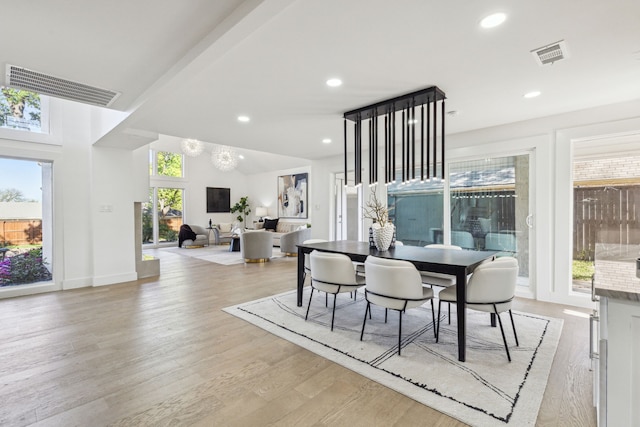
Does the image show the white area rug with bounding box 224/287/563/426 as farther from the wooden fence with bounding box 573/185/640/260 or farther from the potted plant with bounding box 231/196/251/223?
the potted plant with bounding box 231/196/251/223

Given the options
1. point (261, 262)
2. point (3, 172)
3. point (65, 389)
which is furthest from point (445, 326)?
point (3, 172)

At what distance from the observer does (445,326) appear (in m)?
3.12

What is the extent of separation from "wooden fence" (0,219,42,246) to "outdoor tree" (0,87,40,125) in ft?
4.71

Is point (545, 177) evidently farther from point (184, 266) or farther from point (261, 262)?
point (184, 266)

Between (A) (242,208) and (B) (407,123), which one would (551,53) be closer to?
(B) (407,123)

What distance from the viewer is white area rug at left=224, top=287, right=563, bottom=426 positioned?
6.18 feet

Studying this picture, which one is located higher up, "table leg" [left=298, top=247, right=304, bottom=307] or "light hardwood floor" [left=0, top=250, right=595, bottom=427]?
"table leg" [left=298, top=247, right=304, bottom=307]

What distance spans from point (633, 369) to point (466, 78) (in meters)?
2.44

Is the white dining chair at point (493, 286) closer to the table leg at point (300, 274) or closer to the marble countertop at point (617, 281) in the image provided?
the marble countertop at point (617, 281)

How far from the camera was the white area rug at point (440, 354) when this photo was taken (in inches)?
74.2

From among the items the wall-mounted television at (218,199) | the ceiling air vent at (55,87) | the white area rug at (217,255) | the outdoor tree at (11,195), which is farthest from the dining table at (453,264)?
the wall-mounted television at (218,199)

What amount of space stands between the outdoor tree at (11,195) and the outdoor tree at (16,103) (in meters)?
0.96

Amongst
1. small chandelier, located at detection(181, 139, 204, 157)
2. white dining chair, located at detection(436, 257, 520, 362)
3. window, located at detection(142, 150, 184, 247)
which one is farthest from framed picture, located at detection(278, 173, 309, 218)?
white dining chair, located at detection(436, 257, 520, 362)

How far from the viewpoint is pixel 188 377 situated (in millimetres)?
2184
